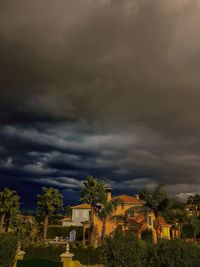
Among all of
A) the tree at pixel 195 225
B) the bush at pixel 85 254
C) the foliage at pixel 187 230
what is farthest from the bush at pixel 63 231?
the tree at pixel 195 225

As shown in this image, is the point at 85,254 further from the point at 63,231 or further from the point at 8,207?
the point at 63,231

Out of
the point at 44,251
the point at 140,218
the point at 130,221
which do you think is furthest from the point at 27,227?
the point at 140,218

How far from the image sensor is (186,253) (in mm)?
18281

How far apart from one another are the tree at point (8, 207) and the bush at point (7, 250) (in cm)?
4657

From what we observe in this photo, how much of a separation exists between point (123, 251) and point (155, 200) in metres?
46.8

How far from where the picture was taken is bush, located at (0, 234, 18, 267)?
20.6 metres

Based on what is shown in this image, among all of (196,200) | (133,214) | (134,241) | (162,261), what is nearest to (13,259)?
(134,241)

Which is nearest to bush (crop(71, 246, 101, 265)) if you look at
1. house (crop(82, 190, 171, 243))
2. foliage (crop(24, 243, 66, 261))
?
foliage (crop(24, 243, 66, 261))

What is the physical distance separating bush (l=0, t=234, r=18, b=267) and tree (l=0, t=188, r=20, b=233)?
46574 mm

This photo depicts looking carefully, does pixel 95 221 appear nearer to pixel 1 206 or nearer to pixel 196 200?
pixel 1 206

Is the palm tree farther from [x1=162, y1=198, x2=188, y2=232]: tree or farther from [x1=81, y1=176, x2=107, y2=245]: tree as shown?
[x1=162, y1=198, x2=188, y2=232]: tree

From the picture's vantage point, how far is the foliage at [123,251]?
1872 centimetres

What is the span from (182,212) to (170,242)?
2244 inches

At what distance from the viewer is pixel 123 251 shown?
18.8 metres
